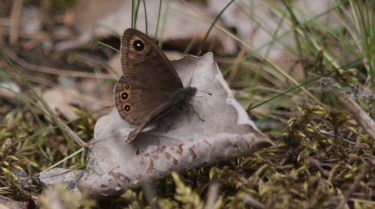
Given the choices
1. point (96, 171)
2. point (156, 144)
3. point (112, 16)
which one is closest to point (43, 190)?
point (96, 171)

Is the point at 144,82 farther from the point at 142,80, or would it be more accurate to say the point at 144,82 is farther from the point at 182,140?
the point at 182,140

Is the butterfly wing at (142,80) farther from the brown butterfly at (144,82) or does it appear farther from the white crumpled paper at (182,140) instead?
the white crumpled paper at (182,140)

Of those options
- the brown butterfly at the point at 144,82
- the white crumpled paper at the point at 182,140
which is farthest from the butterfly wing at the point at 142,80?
the white crumpled paper at the point at 182,140

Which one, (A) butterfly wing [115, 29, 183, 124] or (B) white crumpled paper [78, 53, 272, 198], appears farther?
(A) butterfly wing [115, 29, 183, 124]

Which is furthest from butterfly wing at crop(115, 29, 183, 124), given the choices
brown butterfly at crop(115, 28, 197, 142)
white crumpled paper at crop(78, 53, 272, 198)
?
white crumpled paper at crop(78, 53, 272, 198)

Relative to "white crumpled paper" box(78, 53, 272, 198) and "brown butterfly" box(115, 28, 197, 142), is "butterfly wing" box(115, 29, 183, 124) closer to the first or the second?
"brown butterfly" box(115, 28, 197, 142)

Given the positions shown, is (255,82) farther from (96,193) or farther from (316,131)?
(96,193)

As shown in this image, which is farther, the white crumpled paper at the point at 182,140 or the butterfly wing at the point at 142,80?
the butterfly wing at the point at 142,80

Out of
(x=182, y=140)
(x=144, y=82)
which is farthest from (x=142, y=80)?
(x=182, y=140)
